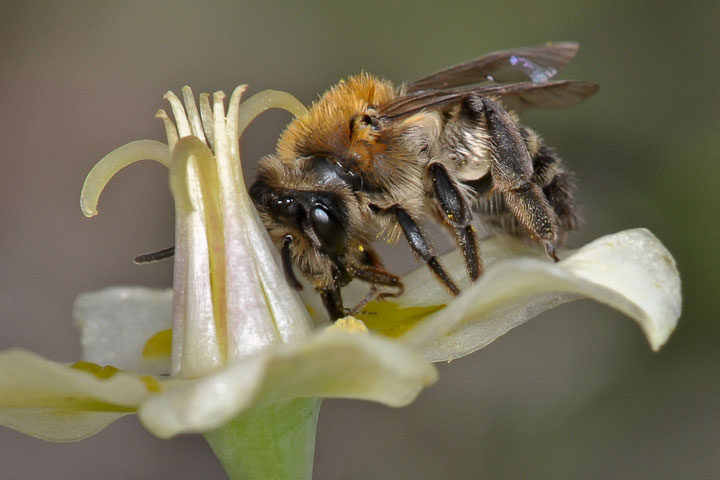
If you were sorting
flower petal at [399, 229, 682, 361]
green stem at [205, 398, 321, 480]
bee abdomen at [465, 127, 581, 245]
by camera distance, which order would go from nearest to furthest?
flower petal at [399, 229, 682, 361]
green stem at [205, 398, 321, 480]
bee abdomen at [465, 127, 581, 245]

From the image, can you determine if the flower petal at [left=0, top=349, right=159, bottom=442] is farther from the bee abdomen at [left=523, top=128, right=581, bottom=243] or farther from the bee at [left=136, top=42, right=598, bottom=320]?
the bee abdomen at [left=523, top=128, right=581, bottom=243]

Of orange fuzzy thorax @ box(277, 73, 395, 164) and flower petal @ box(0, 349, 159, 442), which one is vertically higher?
orange fuzzy thorax @ box(277, 73, 395, 164)

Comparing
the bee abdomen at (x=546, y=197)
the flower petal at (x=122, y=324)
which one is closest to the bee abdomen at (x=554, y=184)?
the bee abdomen at (x=546, y=197)

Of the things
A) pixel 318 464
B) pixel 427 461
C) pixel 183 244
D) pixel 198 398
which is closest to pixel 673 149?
pixel 427 461

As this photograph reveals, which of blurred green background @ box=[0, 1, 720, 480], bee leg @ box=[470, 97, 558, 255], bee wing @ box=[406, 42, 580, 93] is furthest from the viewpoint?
blurred green background @ box=[0, 1, 720, 480]

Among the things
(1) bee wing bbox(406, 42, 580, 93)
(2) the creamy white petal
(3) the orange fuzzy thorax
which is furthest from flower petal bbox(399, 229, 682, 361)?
(1) bee wing bbox(406, 42, 580, 93)

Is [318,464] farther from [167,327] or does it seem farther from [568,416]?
[167,327]

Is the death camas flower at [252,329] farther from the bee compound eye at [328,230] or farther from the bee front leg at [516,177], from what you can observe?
the bee front leg at [516,177]
